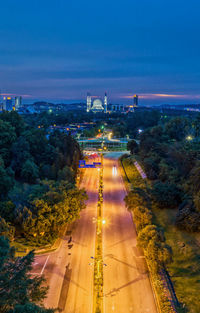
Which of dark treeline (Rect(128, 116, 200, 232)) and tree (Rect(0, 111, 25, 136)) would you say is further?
tree (Rect(0, 111, 25, 136))

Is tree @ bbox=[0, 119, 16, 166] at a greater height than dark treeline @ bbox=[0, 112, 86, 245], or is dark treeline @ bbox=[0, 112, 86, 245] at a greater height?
tree @ bbox=[0, 119, 16, 166]

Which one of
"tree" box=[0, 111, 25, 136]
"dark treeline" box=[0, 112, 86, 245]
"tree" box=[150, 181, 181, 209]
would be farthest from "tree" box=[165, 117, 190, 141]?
"tree" box=[0, 111, 25, 136]

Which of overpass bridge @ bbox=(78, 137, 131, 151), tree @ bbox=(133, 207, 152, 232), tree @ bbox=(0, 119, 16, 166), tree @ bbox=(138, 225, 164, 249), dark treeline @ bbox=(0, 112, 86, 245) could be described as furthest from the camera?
overpass bridge @ bbox=(78, 137, 131, 151)

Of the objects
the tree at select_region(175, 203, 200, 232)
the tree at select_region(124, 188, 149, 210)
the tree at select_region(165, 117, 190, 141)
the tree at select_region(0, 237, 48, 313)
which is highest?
the tree at select_region(165, 117, 190, 141)

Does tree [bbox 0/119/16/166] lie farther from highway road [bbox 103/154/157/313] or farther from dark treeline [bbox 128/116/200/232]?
dark treeline [bbox 128/116/200/232]

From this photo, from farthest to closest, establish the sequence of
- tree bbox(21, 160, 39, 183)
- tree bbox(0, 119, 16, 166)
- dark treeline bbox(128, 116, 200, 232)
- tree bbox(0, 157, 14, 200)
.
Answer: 1. tree bbox(0, 119, 16, 166)
2. tree bbox(21, 160, 39, 183)
3. tree bbox(0, 157, 14, 200)
4. dark treeline bbox(128, 116, 200, 232)

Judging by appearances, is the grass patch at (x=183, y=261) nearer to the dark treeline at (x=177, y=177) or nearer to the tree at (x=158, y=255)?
the dark treeline at (x=177, y=177)

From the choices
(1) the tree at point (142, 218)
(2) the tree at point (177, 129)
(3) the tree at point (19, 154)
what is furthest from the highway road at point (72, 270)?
(2) the tree at point (177, 129)

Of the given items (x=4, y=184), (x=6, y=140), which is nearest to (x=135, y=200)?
(x=4, y=184)
